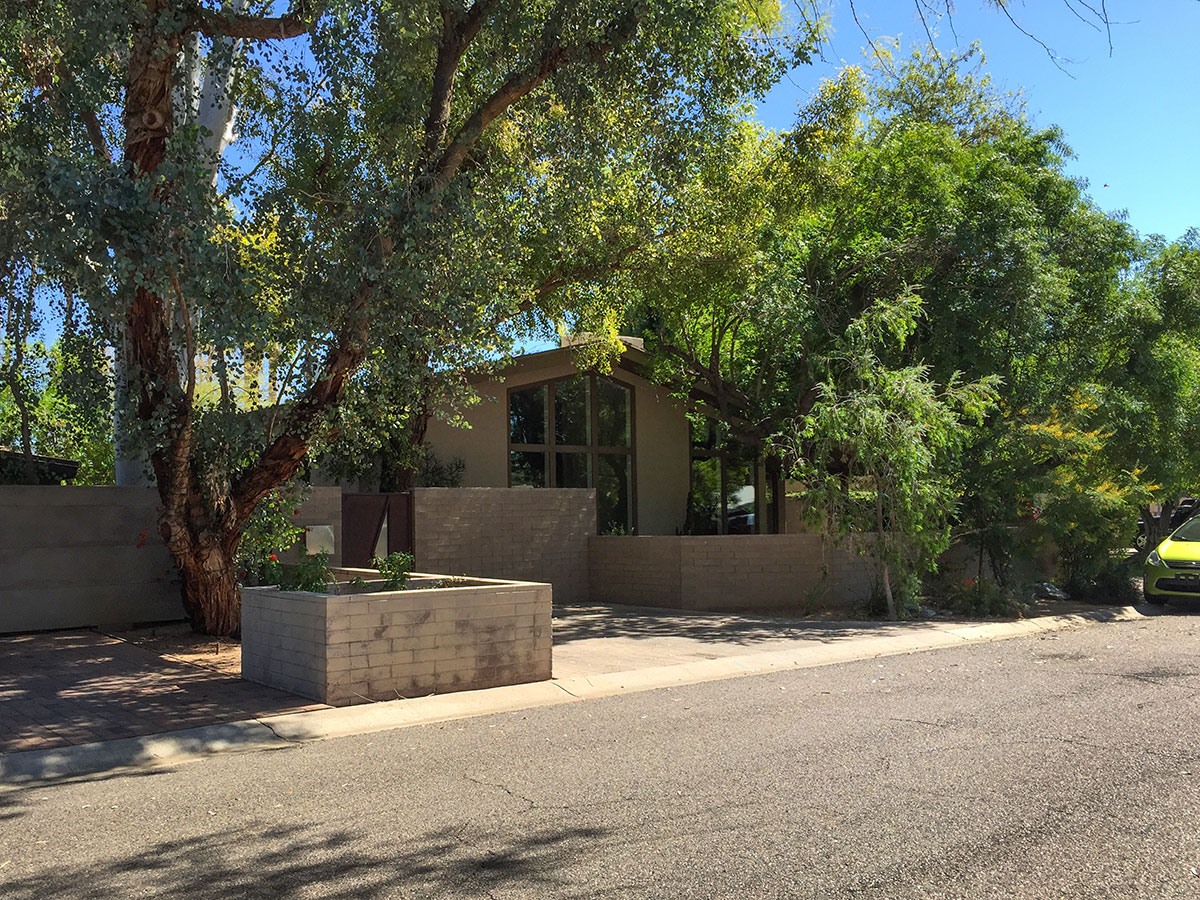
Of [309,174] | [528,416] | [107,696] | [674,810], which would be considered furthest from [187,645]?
[528,416]

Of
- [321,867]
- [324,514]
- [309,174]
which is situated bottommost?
[321,867]

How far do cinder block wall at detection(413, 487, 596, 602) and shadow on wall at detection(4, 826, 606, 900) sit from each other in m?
10.5

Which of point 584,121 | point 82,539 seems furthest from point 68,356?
point 584,121

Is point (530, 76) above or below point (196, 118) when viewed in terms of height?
below

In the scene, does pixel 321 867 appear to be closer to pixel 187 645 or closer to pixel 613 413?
pixel 187 645

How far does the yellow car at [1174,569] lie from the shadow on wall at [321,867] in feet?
47.6

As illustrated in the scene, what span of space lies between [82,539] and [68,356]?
3.00m

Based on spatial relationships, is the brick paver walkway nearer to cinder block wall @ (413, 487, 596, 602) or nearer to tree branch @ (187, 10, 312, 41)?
cinder block wall @ (413, 487, 596, 602)

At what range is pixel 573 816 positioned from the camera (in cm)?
562

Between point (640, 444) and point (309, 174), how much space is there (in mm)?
12364

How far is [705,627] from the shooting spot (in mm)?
14203

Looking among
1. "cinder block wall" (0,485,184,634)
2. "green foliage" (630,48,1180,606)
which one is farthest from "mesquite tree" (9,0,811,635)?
"green foliage" (630,48,1180,606)

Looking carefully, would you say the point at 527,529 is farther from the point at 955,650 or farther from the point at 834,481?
the point at 955,650

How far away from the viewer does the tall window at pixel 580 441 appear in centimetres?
2111
